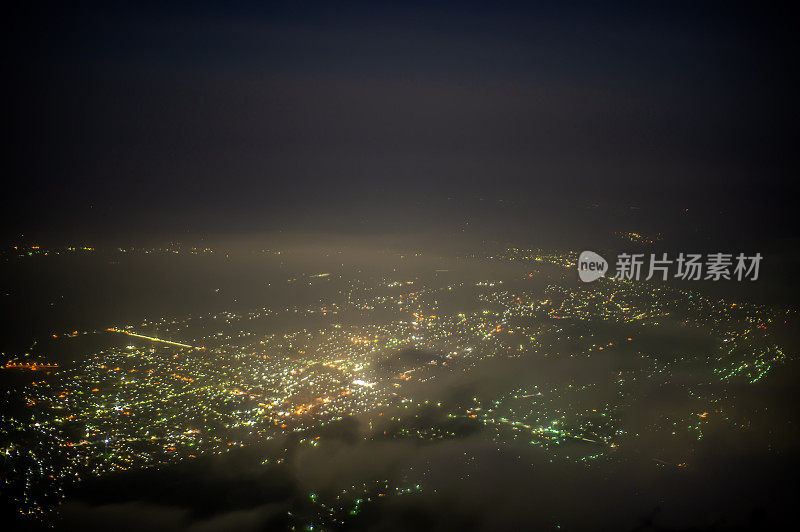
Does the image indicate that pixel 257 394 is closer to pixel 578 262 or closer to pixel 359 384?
pixel 359 384

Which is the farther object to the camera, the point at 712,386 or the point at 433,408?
the point at 712,386

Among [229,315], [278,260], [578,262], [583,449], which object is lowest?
[583,449]

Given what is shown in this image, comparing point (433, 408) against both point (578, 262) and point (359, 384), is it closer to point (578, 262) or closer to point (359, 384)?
point (359, 384)

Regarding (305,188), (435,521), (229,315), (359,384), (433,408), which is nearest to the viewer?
(435,521)

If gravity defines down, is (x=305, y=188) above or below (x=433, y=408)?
above

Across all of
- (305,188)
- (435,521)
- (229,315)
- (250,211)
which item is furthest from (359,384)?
(305,188)

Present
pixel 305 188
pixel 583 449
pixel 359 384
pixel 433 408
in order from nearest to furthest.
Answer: pixel 583 449 < pixel 433 408 < pixel 359 384 < pixel 305 188

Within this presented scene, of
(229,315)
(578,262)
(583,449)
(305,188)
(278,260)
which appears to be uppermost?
(305,188)

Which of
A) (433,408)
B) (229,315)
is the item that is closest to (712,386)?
(433,408)

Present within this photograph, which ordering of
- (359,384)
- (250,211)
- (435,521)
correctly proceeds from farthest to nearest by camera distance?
(250,211), (359,384), (435,521)
